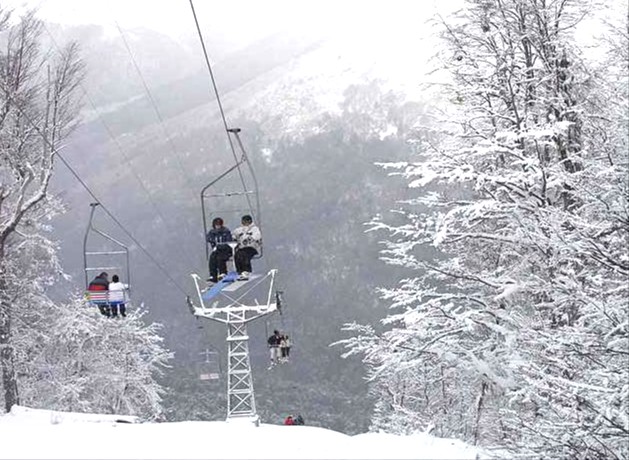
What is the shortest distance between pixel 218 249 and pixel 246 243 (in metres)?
Result: 0.73

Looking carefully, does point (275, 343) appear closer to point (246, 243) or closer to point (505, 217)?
point (246, 243)

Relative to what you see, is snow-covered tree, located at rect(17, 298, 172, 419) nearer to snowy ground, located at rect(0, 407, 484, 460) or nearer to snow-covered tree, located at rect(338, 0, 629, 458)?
snowy ground, located at rect(0, 407, 484, 460)

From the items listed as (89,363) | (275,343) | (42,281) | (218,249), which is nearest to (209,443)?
(218,249)

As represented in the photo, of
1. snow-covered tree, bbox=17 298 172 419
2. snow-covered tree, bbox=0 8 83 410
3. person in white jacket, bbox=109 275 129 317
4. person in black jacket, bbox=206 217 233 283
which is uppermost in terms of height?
snow-covered tree, bbox=0 8 83 410

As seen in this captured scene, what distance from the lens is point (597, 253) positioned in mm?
7691

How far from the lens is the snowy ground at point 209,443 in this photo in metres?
7.19

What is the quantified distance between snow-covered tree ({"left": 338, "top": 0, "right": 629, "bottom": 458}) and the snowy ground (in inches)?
48.3

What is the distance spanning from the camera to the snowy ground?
7.19m

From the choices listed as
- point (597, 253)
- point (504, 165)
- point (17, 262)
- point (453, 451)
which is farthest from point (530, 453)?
point (17, 262)

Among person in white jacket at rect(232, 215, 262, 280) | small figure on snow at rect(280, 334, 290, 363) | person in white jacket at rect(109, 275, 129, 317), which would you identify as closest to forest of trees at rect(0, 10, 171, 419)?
person in white jacket at rect(109, 275, 129, 317)

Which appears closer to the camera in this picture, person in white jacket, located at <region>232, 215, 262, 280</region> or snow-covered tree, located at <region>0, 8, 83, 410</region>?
person in white jacket, located at <region>232, 215, 262, 280</region>

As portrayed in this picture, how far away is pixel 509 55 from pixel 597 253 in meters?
5.16

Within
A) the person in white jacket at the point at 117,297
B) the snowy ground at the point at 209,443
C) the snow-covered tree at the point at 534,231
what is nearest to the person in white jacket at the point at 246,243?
the snow-covered tree at the point at 534,231

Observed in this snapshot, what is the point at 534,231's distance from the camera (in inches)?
354
